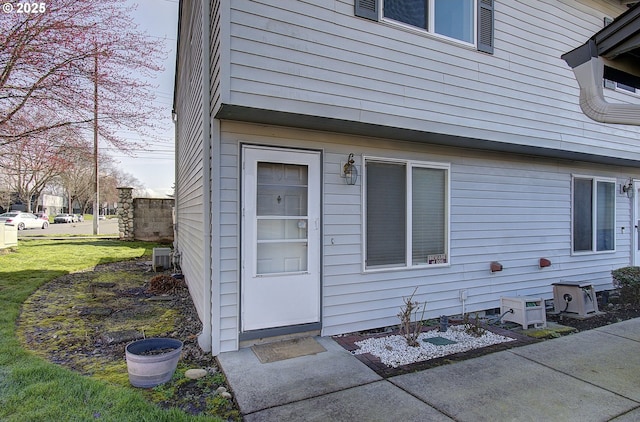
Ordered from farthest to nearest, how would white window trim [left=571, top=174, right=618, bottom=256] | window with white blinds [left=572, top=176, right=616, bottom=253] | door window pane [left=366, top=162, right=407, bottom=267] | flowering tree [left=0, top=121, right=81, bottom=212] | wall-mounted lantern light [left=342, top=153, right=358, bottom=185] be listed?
1. flowering tree [left=0, top=121, right=81, bottom=212]
2. window with white blinds [left=572, top=176, right=616, bottom=253]
3. white window trim [left=571, top=174, right=618, bottom=256]
4. door window pane [left=366, top=162, right=407, bottom=267]
5. wall-mounted lantern light [left=342, top=153, right=358, bottom=185]

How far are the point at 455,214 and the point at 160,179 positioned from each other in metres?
45.2

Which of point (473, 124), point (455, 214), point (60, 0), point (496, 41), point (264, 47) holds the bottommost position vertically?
point (455, 214)

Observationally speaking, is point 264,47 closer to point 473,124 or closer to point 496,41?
point 473,124

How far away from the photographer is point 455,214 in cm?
526

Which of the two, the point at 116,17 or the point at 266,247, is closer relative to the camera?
the point at 266,247

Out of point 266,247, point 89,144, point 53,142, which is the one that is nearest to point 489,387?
point 266,247

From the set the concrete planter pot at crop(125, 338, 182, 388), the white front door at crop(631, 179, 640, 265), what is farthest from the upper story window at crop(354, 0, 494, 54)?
the white front door at crop(631, 179, 640, 265)

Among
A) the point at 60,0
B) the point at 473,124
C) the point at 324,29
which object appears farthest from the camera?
the point at 60,0

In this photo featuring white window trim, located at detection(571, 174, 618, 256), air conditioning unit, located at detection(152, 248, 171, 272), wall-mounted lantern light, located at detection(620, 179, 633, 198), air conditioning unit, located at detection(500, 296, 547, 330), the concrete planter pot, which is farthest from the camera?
air conditioning unit, located at detection(152, 248, 171, 272)

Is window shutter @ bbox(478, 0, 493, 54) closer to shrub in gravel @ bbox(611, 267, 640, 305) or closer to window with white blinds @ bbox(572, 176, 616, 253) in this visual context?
window with white blinds @ bbox(572, 176, 616, 253)

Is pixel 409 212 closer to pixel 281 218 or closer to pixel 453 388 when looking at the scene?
pixel 281 218

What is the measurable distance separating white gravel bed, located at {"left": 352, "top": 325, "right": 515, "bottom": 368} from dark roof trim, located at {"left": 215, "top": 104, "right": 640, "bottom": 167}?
96.6 inches

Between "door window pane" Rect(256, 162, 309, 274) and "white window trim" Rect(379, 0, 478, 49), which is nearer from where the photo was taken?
"door window pane" Rect(256, 162, 309, 274)

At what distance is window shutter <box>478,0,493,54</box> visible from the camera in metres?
4.91
